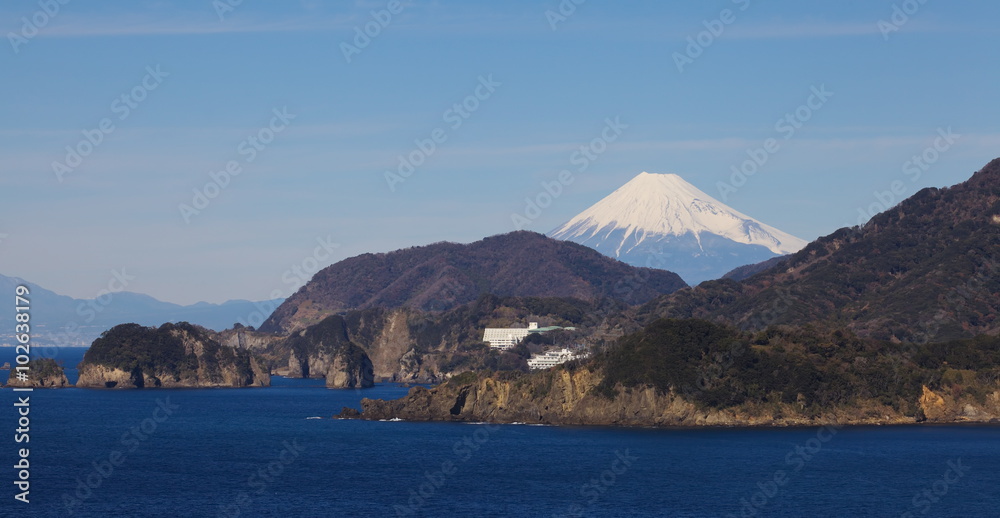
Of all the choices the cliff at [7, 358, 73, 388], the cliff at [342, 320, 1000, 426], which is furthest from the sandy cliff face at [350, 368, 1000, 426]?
the cliff at [7, 358, 73, 388]

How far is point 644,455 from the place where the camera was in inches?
3812

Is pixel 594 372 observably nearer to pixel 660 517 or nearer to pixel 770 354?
pixel 770 354

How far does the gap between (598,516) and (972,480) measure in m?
28.9

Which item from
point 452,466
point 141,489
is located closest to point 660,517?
point 452,466

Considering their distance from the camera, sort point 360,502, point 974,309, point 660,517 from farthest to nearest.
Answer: point 974,309
point 360,502
point 660,517
